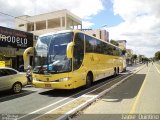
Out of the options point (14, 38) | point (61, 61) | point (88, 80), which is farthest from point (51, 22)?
point (61, 61)

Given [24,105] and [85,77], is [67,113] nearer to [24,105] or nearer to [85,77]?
[24,105]

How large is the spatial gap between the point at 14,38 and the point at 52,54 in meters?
15.0

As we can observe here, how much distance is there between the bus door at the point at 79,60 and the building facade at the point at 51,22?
123 feet

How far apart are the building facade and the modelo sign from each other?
22898 millimetres

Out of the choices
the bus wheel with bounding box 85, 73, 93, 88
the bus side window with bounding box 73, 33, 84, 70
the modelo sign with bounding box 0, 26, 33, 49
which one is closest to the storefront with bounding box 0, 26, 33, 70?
the modelo sign with bounding box 0, 26, 33, 49

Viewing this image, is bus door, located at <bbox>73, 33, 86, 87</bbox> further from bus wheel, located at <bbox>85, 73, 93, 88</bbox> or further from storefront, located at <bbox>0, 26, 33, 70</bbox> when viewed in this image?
storefront, located at <bbox>0, 26, 33, 70</bbox>

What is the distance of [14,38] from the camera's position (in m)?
28.1

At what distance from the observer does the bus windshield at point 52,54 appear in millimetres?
14008

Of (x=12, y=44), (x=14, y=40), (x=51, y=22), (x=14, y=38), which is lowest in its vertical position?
(x=12, y=44)

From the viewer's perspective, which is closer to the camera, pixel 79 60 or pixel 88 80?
pixel 79 60

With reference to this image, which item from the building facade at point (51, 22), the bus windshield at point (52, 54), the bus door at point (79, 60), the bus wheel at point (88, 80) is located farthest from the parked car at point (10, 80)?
the building facade at point (51, 22)

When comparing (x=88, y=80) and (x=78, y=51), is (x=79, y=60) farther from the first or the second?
(x=88, y=80)

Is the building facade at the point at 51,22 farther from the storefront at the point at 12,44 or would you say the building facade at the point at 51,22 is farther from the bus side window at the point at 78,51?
the bus side window at the point at 78,51

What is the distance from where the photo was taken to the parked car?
14.4 m
